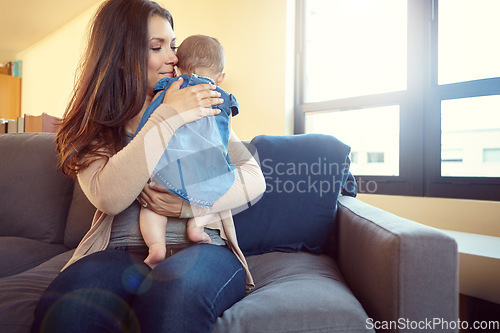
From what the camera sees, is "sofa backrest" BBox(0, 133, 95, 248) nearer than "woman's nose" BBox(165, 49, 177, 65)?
No

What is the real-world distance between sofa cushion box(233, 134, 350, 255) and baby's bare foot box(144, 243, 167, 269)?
0.44m

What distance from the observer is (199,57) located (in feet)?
3.65

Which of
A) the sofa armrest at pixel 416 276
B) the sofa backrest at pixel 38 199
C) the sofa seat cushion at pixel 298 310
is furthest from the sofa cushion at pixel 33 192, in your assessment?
the sofa armrest at pixel 416 276

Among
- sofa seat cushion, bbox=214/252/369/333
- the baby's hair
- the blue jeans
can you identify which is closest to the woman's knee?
the blue jeans

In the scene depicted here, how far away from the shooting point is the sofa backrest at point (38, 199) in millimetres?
1354

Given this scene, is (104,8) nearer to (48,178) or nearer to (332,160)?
(48,178)

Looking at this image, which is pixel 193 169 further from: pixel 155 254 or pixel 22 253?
pixel 22 253

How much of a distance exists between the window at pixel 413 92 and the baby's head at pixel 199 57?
1640mm

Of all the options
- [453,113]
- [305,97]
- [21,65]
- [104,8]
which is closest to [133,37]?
[104,8]

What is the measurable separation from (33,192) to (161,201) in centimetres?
81

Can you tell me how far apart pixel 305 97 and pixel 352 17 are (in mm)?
A: 744

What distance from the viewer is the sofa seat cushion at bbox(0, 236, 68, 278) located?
1116 millimetres

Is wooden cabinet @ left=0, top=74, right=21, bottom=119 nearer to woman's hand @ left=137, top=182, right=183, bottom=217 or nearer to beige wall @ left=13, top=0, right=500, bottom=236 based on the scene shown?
beige wall @ left=13, top=0, right=500, bottom=236

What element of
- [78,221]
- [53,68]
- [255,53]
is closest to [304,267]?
[78,221]
